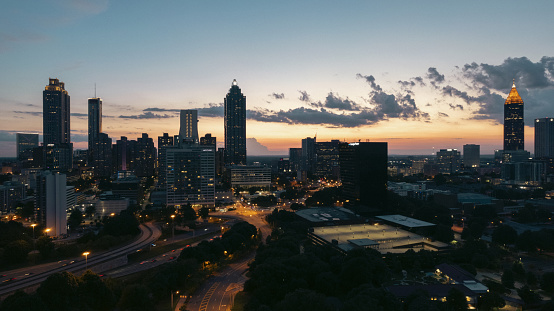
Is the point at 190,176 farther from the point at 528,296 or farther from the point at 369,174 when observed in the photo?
the point at 528,296

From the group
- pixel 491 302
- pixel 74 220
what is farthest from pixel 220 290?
pixel 74 220

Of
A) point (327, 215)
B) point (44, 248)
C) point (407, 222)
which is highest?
point (327, 215)

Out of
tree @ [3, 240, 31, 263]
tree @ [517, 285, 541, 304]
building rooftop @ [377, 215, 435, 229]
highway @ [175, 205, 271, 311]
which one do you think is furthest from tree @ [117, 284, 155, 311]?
building rooftop @ [377, 215, 435, 229]

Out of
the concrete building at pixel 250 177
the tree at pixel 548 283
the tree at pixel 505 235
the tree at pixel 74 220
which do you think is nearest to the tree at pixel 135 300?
the tree at pixel 548 283

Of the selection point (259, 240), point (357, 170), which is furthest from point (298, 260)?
point (357, 170)

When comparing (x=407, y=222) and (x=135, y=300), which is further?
(x=407, y=222)

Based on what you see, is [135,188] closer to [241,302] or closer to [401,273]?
[241,302]

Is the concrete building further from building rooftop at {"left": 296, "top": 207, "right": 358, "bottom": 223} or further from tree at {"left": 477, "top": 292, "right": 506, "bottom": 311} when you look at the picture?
tree at {"left": 477, "top": 292, "right": 506, "bottom": 311}

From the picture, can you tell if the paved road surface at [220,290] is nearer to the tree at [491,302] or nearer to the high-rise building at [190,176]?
the tree at [491,302]
